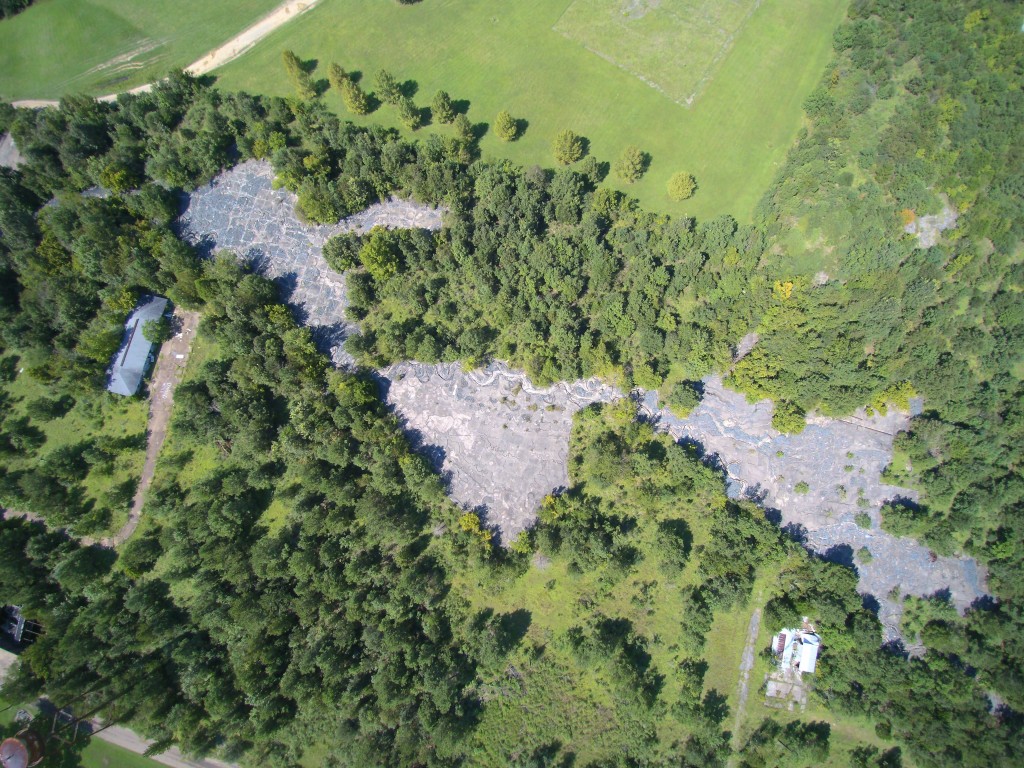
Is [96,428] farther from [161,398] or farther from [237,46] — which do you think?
[237,46]

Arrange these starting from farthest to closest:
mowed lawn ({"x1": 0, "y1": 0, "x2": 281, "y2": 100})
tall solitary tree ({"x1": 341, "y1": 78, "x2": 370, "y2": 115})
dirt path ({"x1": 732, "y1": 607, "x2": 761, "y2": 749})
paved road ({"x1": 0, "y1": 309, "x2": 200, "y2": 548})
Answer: mowed lawn ({"x1": 0, "y1": 0, "x2": 281, "y2": 100}) < tall solitary tree ({"x1": 341, "y1": 78, "x2": 370, "y2": 115}) < paved road ({"x1": 0, "y1": 309, "x2": 200, "y2": 548}) < dirt path ({"x1": 732, "y1": 607, "x2": 761, "y2": 749})

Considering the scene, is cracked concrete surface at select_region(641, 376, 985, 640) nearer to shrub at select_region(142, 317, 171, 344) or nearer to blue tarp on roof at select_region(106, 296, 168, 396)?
shrub at select_region(142, 317, 171, 344)

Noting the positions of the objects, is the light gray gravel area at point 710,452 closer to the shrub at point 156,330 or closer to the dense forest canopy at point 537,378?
the dense forest canopy at point 537,378

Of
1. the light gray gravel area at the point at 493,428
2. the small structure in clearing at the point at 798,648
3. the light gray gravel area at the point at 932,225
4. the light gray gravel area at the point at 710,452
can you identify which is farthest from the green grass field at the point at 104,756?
the light gray gravel area at the point at 932,225

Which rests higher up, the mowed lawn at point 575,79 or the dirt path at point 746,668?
the mowed lawn at point 575,79

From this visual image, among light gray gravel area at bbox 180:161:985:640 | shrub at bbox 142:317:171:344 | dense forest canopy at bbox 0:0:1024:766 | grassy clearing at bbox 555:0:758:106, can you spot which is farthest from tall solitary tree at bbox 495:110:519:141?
shrub at bbox 142:317:171:344

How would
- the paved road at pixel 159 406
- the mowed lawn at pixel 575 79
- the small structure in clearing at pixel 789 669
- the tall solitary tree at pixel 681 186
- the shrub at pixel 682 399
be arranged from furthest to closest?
the mowed lawn at pixel 575 79
the tall solitary tree at pixel 681 186
the paved road at pixel 159 406
the shrub at pixel 682 399
the small structure in clearing at pixel 789 669

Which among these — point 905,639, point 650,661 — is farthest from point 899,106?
point 650,661
